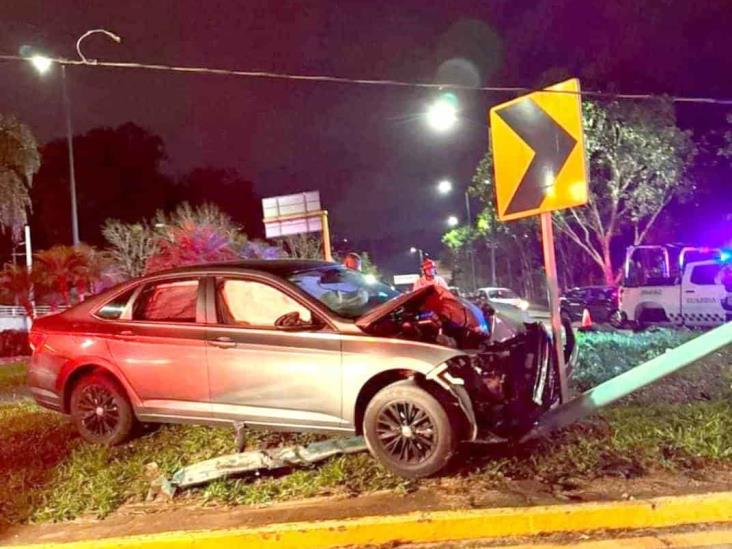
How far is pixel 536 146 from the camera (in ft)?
19.6

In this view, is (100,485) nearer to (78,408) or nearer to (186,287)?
(78,408)

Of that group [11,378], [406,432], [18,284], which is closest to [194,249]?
[11,378]

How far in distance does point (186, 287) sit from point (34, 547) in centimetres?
238

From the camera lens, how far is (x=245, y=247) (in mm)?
23109

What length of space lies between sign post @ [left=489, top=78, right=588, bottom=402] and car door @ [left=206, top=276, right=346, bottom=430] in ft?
5.94

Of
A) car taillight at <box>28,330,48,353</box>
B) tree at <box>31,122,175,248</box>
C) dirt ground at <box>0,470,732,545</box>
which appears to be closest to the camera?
dirt ground at <box>0,470,732,545</box>

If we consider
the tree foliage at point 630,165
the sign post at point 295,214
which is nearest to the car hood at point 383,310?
the sign post at point 295,214

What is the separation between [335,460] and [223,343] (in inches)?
48.9

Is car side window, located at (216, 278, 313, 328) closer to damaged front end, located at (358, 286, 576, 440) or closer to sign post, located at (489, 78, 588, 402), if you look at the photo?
damaged front end, located at (358, 286, 576, 440)

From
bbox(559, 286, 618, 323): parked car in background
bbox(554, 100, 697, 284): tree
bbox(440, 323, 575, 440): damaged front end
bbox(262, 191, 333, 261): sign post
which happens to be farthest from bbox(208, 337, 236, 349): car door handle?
bbox(554, 100, 697, 284): tree

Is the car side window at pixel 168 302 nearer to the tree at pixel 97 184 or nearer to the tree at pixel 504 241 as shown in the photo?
the tree at pixel 504 241

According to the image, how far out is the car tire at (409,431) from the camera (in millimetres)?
5090

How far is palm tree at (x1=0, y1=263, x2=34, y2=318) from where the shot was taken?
21.2 meters

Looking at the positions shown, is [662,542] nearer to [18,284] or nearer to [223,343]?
[223,343]
